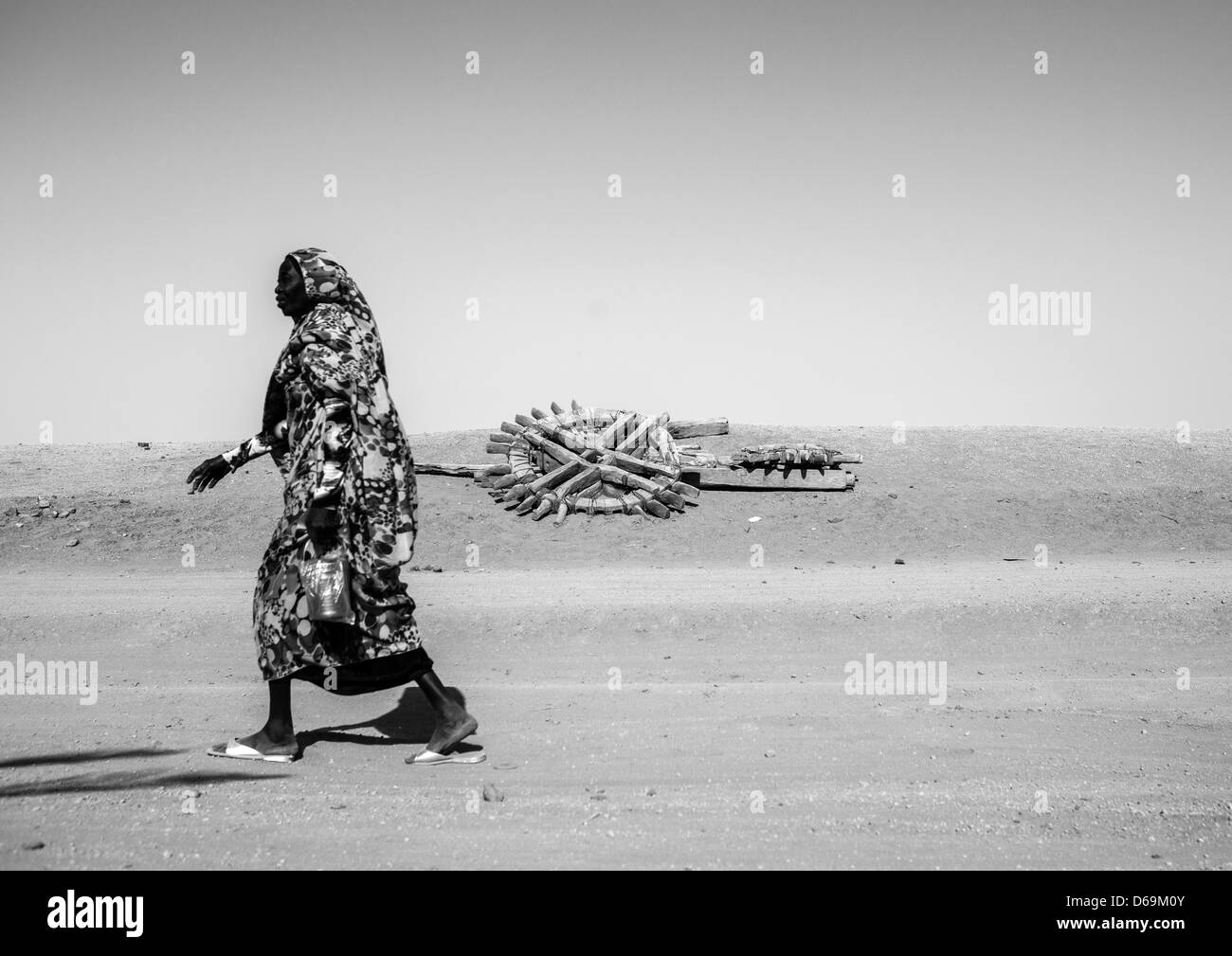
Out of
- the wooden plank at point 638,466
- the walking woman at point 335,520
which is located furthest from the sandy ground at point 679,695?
the wooden plank at point 638,466

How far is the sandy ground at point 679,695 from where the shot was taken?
→ 4.13m

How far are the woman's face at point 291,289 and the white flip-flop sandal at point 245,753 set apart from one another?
2.18m

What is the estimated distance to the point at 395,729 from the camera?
19.8 feet

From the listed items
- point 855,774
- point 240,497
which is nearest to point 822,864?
point 855,774

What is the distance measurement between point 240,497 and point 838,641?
34.2 ft

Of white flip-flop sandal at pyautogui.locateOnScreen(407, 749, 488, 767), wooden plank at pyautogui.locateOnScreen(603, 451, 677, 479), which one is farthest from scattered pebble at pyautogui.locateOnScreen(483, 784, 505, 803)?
wooden plank at pyautogui.locateOnScreen(603, 451, 677, 479)

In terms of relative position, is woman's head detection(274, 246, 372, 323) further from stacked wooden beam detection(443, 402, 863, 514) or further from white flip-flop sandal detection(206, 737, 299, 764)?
stacked wooden beam detection(443, 402, 863, 514)

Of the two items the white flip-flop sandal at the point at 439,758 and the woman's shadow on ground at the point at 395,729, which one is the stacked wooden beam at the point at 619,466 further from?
the white flip-flop sandal at the point at 439,758

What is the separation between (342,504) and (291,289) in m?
1.16

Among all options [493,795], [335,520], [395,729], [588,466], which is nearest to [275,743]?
[395,729]

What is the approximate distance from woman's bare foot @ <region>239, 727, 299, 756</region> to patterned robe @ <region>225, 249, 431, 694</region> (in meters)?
0.32

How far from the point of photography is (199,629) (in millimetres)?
9336

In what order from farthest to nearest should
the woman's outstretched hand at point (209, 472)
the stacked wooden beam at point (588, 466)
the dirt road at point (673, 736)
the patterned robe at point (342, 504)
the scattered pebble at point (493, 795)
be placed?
1. the stacked wooden beam at point (588, 466)
2. the woman's outstretched hand at point (209, 472)
3. the patterned robe at point (342, 504)
4. the scattered pebble at point (493, 795)
5. the dirt road at point (673, 736)
